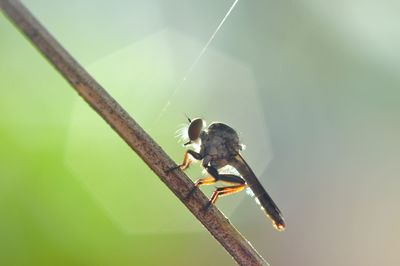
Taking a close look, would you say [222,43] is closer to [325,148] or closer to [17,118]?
[325,148]

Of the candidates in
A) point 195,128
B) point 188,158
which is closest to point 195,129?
point 195,128

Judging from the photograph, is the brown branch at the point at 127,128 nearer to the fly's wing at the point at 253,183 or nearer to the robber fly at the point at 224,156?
the robber fly at the point at 224,156

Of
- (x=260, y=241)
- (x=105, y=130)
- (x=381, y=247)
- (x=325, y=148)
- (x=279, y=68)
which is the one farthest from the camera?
(x=279, y=68)

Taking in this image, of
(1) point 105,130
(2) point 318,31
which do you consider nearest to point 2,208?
(1) point 105,130

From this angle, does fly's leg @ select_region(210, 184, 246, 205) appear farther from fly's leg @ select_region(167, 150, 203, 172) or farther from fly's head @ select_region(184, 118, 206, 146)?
fly's head @ select_region(184, 118, 206, 146)

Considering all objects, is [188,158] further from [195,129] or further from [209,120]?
[209,120]

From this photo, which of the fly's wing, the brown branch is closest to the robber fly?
the fly's wing

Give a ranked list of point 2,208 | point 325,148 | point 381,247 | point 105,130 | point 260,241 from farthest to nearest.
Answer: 1. point 325,148
2. point 381,247
3. point 260,241
4. point 105,130
5. point 2,208
